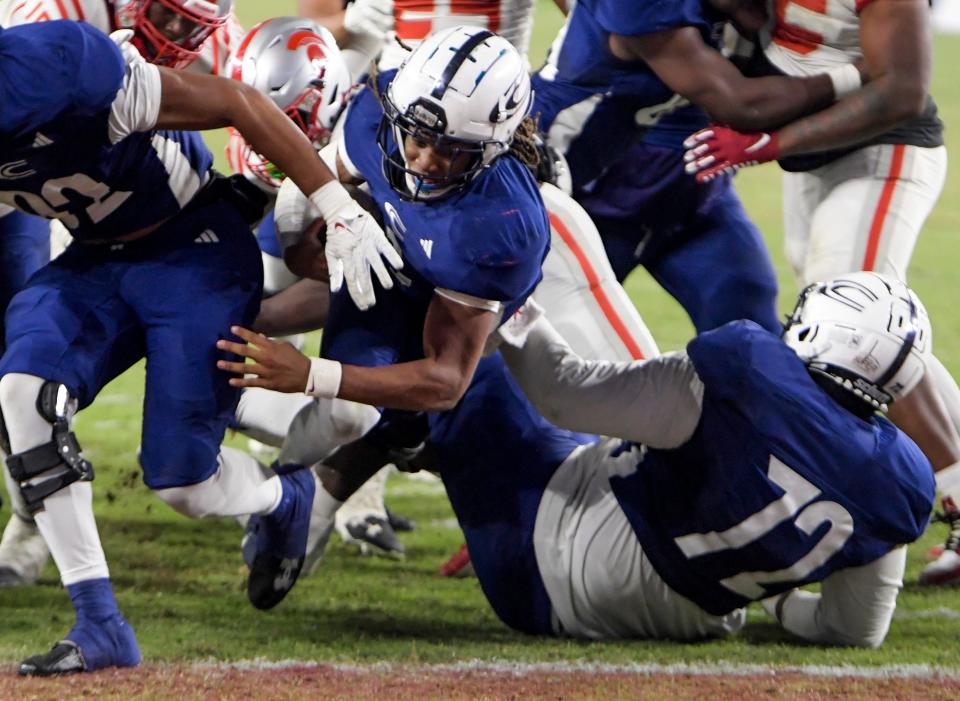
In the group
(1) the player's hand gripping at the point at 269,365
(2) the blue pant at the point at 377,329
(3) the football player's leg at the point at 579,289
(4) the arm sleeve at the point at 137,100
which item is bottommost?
(3) the football player's leg at the point at 579,289

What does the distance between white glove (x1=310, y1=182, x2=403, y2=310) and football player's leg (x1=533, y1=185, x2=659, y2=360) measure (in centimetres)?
A: 80

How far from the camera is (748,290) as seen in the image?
15.5 ft

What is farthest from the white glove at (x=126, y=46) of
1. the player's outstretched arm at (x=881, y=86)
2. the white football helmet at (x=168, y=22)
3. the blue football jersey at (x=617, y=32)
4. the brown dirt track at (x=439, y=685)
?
the player's outstretched arm at (x=881, y=86)

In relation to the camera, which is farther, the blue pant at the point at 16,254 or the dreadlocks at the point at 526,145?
the blue pant at the point at 16,254

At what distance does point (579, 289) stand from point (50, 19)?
149 cm

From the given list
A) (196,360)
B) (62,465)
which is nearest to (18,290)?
(196,360)

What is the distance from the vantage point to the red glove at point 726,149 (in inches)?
170

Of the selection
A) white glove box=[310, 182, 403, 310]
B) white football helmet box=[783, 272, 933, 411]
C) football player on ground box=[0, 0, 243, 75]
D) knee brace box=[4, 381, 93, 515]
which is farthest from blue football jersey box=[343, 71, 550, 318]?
knee brace box=[4, 381, 93, 515]

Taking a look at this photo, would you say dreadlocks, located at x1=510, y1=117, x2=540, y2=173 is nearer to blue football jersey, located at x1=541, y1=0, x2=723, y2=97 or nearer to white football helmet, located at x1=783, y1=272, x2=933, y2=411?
blue football jersey, located at x1=541, y1=0, x2=723, y2=97

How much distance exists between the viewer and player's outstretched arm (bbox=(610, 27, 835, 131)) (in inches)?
171

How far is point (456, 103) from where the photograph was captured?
3.39m

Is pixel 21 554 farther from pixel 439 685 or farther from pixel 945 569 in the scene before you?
pixel 945 569

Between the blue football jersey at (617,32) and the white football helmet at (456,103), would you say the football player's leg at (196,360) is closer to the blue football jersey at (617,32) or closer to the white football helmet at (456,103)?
the white football helmet at (456,103)

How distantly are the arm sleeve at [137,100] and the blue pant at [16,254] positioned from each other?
1014mm
